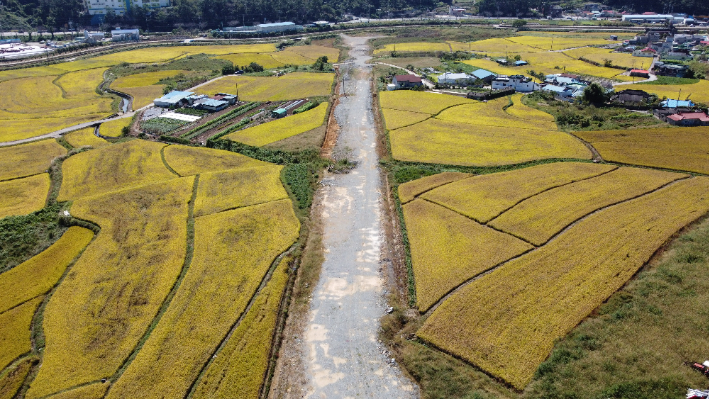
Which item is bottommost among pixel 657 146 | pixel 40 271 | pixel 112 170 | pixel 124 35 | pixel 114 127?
pixel 40 271

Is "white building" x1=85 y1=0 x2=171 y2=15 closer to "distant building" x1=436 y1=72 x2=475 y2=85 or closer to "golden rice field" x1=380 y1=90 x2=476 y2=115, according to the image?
"distant building" x1=436 y1=72 x2=475 y2=85

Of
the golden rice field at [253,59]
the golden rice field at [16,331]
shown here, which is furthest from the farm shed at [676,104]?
the golden rice field at [253,59]

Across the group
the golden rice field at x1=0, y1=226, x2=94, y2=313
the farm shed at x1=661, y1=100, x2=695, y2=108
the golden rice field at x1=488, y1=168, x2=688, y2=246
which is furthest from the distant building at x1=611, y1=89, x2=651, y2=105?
the golden rice field at x1=0, y1=226, x2=94, y2=313

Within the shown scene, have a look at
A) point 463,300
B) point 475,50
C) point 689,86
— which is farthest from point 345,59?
point 463,300

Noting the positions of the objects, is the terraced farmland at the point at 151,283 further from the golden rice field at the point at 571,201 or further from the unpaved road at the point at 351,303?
the golden rice field at the point at 571,201

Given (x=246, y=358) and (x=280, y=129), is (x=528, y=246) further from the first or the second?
(x=280, y=129)

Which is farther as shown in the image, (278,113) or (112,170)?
(278,113)

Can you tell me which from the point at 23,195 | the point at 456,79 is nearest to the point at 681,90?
the point at 456,79
